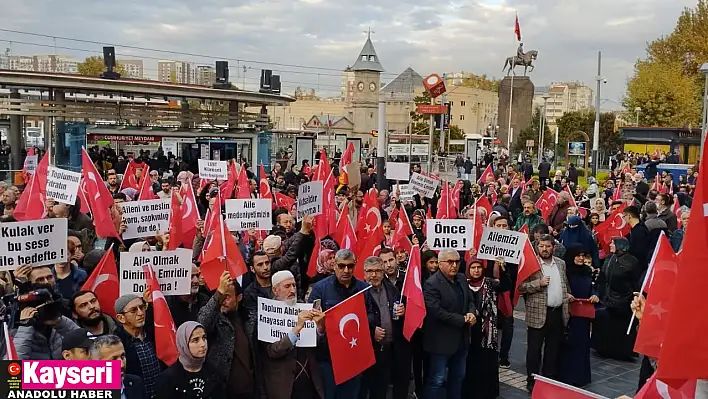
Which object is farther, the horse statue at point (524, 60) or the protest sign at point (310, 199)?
the horse statue at point (524, 60)

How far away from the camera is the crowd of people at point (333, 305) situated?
482 centimetres

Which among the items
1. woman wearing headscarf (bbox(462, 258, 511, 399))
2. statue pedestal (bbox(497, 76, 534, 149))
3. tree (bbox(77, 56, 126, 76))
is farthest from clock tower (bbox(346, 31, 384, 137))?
woman wearing headscarf (bbox(462, 258, 511, 399))

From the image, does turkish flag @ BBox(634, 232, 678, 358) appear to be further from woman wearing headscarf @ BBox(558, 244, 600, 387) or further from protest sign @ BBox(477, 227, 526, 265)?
woman wearing headscarf @ BBox(558, 244, 600, 387)

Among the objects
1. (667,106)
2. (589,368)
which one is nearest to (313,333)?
(589,368)

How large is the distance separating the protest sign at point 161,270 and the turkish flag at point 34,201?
163 inches

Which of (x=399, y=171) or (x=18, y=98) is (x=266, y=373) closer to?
(x=399, y=171)

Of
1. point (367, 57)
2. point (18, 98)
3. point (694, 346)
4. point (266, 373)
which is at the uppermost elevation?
point (367, 57)

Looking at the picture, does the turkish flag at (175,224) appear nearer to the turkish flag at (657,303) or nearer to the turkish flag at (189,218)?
the turkish flag at (189,218)

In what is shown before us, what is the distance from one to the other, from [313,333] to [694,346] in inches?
123

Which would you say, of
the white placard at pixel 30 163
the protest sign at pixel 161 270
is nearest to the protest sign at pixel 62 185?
the protest sign at pixel 161 270

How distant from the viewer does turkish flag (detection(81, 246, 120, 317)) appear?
6.12 meters

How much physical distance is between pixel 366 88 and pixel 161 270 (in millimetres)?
99482

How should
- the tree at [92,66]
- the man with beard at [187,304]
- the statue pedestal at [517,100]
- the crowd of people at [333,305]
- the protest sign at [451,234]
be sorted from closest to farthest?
the crowd of people at [333,305] → the man with beard at [187,304] → the protest sign at [451,234] → the statue pedestal at [517,100] → the tree at [92,66]

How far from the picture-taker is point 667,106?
1843 inches
